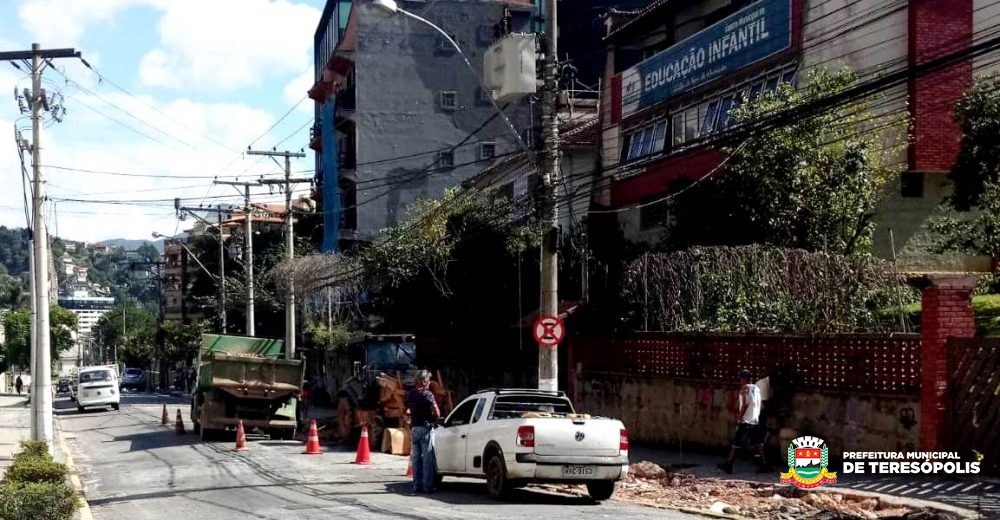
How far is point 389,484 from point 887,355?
7837 mm

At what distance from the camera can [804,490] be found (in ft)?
47.0

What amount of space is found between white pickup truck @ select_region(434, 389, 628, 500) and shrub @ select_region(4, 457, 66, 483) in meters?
5.48

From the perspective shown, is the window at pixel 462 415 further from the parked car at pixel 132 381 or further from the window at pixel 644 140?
the parked car at pixel 132 381

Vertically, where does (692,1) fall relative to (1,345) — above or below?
above

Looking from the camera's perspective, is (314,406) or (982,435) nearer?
(982,435)

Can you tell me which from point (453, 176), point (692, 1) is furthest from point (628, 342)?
point (453, 176)

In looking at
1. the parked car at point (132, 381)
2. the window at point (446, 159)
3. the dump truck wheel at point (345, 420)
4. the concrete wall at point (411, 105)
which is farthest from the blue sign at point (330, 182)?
the dump truck wheel at point (345, 420)

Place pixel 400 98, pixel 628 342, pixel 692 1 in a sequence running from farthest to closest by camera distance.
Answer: pixel 400 98 < pixel 692 1 < pixel 628 342

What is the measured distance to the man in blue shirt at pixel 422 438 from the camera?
1603 cm

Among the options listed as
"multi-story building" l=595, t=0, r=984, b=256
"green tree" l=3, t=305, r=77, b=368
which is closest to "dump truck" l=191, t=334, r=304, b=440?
"multi-story building" l=595, t=0, r=984, b=256

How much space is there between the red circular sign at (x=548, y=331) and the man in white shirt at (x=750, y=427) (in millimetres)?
3092

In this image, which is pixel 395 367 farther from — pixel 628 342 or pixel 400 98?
pixel 400 98

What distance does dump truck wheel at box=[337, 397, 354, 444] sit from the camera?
26406 mm

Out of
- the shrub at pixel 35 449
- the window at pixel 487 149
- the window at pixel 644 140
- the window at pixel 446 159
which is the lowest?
the shrub at pixel 35 449
